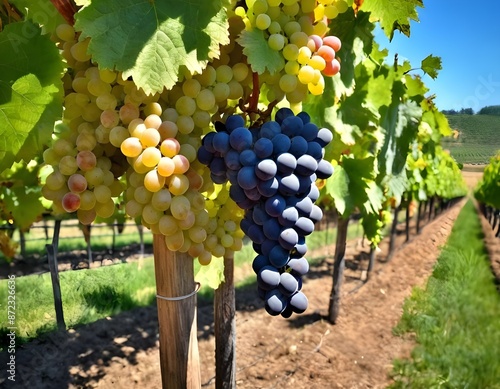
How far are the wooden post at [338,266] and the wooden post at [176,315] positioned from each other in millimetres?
3557

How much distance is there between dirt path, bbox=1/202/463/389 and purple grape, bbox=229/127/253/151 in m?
3.09

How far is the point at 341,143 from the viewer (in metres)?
2.50

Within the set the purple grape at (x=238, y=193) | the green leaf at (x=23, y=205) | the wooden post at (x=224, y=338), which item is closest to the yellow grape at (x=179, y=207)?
the purple grape at (x=238, y=193)

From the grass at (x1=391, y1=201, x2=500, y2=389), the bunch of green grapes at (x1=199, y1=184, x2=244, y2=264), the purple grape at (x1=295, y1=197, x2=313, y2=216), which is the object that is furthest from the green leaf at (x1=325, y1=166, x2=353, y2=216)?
the grass at (x1=391, y1=201, x2=500, y2=389)

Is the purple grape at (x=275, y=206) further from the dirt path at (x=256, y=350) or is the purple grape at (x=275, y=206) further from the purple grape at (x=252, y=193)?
the dirt path at (x=256, y=350)

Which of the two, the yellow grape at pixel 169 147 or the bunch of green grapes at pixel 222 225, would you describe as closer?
the yellow grape at pixel 169 147

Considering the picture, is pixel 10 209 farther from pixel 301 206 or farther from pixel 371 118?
pixel 301 206

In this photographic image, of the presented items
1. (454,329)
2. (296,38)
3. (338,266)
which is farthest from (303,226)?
(454,329)

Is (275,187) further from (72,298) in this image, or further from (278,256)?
(72,298)


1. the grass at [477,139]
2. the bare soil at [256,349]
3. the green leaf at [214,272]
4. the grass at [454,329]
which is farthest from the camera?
the grass at [454,329]

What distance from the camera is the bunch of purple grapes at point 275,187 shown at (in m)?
1.03

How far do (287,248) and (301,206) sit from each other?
11cm

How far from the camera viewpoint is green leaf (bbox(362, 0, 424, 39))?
137 centimetres

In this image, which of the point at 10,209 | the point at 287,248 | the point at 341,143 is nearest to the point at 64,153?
the point at 287,248
